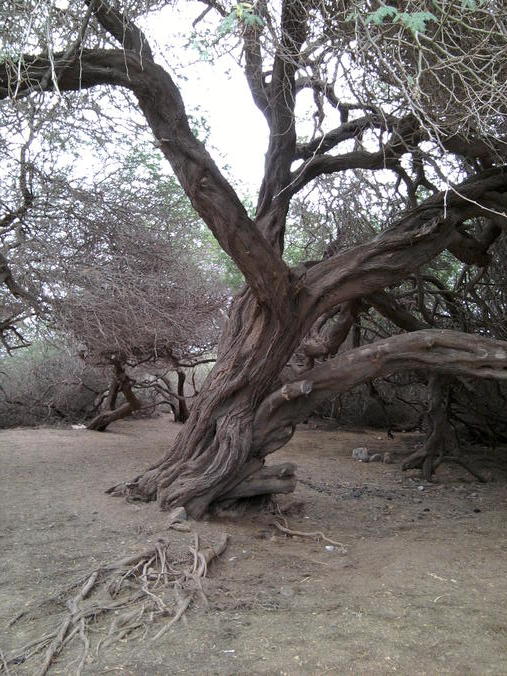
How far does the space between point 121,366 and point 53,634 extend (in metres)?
8.35

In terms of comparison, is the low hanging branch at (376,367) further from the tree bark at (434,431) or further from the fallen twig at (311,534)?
the tree bark at (434,431)

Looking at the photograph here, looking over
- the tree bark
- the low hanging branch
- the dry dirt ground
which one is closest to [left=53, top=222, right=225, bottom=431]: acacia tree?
the dry dirt ground

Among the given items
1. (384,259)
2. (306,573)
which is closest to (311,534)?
(306,573)

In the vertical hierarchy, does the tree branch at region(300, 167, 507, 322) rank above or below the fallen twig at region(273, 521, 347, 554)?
above

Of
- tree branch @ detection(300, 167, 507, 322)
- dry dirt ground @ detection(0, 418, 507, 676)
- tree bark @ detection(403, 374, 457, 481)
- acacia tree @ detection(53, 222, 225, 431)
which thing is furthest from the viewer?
tree bark @ detection(403, 374, 457, 481)

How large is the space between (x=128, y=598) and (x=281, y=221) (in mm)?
4296

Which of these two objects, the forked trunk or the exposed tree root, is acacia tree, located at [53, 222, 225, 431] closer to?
the forked trunk

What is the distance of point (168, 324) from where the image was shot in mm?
8703

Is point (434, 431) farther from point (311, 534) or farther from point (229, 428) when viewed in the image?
point (229, 428)

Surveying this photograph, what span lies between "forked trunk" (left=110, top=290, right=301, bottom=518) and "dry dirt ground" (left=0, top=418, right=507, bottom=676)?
30 cm

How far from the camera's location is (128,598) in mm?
3740

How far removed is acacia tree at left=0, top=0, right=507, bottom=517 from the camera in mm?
4828

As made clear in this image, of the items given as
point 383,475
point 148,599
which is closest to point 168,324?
point 383,475

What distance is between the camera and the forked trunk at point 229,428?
19.2 ft
